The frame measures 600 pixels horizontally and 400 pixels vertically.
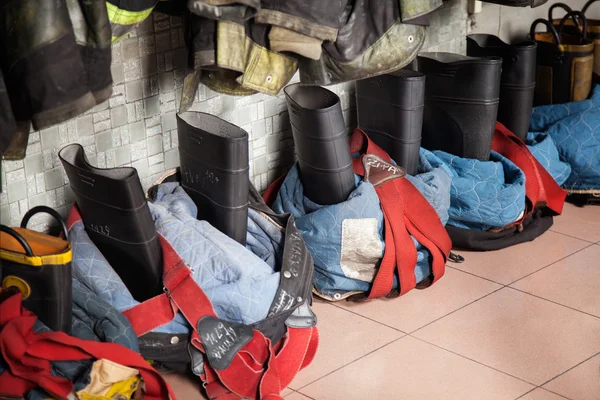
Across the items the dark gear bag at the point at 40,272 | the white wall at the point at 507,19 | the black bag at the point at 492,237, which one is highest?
the white wall at the point at 507,19

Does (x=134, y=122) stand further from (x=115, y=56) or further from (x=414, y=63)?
(x=414, y=63)

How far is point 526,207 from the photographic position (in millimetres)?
2979

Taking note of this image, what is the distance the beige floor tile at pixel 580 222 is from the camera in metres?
3.02

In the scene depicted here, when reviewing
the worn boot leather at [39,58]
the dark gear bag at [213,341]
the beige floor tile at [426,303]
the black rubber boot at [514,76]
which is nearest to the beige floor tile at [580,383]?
the beige floor tile at [426,303]

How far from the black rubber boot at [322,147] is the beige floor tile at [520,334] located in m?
0.47

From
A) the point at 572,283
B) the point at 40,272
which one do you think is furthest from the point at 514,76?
the point at 40,272

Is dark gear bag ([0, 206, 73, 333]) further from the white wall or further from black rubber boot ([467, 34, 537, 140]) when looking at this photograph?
the white wall

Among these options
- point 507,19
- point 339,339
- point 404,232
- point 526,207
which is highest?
Result: point 507,19

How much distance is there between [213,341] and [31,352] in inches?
16.6

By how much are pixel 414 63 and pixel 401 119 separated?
371 mm

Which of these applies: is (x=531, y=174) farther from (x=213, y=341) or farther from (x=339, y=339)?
(x=213, y=341)

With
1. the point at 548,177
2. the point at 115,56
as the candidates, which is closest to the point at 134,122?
the point at 115,56

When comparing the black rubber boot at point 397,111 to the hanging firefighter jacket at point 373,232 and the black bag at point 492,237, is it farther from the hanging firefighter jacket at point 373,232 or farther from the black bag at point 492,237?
the black bag at point 492,237

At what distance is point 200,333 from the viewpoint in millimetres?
2033
